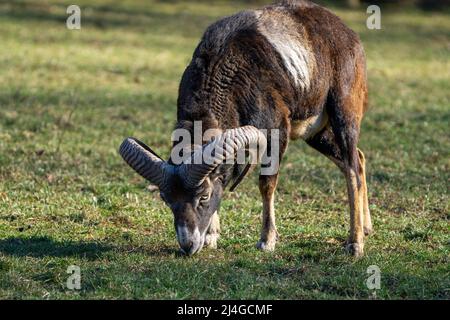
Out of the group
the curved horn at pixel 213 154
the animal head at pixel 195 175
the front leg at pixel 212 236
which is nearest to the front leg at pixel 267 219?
the front leg at pixel 212 236

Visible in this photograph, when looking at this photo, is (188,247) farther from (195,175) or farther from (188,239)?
(195,175)

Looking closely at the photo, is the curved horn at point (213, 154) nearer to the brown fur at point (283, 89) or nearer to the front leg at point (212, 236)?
the brown fur at point (283, 89)

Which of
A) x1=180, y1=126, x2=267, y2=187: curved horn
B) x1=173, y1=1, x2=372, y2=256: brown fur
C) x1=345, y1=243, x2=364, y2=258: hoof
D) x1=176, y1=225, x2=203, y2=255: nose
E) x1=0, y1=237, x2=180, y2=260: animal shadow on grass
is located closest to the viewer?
x1=180, y1=126, x2=267, y2=187: curved horn

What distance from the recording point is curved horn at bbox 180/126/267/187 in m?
8.07

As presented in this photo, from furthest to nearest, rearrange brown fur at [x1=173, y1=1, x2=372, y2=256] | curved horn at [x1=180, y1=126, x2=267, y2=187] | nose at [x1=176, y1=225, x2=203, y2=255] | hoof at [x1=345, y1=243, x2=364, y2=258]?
hoof at [x1=345, y1=243, x2=364, y2=258] → brown fur at [x1=173, y1=1, x2=372, y2=256] → nose at [x1=176, y1=225, x2=203, y2=255] → curved horn at [x1=180, y1=126, x2=267, y2=187]

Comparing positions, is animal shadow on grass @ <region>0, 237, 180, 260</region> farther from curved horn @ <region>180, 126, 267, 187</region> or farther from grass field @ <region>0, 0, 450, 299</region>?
curved horn @ <region>180, 126, 267, 187</region>

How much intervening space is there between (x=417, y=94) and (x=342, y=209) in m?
8.17

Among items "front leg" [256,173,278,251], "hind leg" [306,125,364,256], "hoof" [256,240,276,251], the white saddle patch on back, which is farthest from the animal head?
"hind leg" [306,125,364,256]

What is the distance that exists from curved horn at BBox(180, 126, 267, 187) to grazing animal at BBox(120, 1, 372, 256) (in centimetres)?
1

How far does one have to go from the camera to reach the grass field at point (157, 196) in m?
8.09

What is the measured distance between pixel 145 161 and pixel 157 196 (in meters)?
2.96

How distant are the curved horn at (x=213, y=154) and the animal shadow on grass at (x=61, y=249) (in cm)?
100

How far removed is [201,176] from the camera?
8172mm

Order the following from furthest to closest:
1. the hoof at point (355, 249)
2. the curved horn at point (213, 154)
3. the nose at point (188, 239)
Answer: the hoof at point (355, 249), the nose at point (188, 239), the curved horn at point (213, 154)
